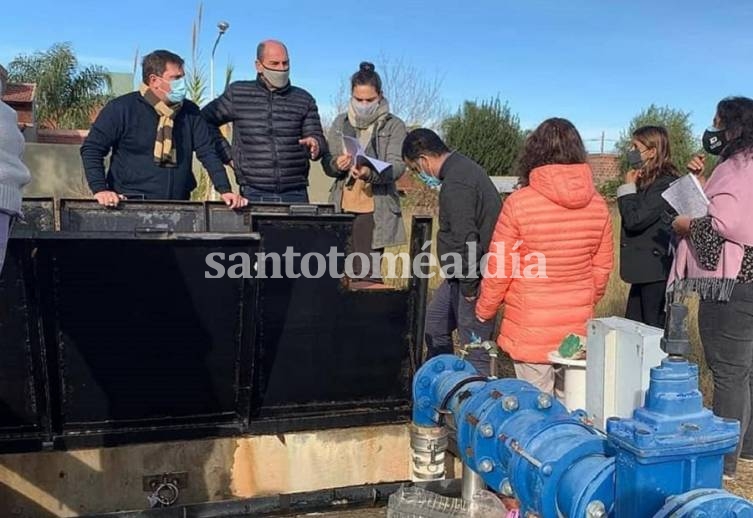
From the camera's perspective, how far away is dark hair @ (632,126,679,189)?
450 centimetres

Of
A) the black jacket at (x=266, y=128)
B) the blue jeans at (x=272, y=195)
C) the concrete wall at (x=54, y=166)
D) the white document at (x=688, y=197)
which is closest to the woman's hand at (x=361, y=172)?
the black jacket at (x=266, y=128)

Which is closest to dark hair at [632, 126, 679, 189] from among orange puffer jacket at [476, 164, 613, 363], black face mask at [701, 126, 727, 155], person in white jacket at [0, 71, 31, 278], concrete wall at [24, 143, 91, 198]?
black face mask at [701, 126, 727, 155]

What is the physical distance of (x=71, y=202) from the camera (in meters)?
3.84

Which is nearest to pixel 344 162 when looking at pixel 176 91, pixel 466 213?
pixel 466 213

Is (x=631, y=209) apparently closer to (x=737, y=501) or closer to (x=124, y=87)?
(x=737, y=501)

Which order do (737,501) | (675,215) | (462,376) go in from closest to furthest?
1. (737,501)
2. (462,376)
3. (675,215)

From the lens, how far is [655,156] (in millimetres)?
4500

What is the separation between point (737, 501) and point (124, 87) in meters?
26.4

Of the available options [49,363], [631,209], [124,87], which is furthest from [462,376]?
[124,87]

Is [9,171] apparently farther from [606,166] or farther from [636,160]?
[606,166]

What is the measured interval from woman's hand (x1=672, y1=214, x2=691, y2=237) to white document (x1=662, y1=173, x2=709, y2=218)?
3 centimetres

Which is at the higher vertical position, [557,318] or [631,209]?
[631,209]

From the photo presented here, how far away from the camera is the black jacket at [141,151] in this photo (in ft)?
13.7

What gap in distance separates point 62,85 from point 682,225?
23.8 metres
